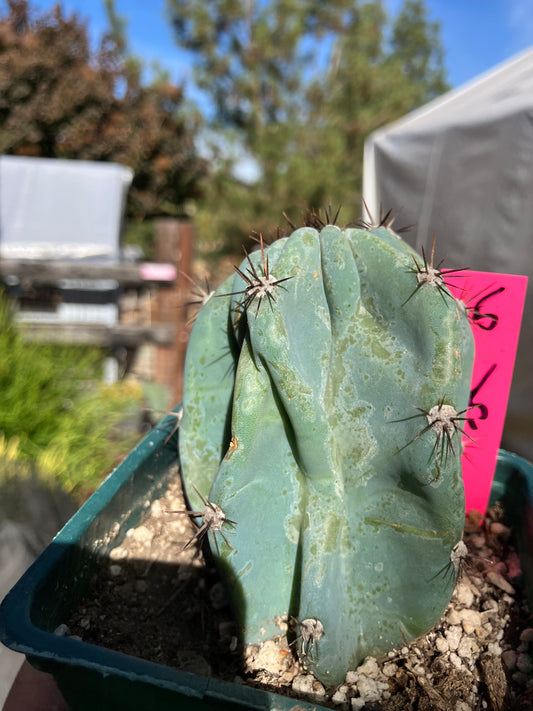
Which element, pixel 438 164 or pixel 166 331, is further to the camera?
pixel 166 331

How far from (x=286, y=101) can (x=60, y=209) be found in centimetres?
572

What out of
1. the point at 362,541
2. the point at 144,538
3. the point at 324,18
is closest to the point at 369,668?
the point at 362,541

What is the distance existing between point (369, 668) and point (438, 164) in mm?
2563

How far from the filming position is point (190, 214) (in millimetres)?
9062

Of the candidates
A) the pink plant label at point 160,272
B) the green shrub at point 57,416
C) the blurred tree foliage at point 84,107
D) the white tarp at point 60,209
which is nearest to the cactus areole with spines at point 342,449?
the green shrub at point 57,416

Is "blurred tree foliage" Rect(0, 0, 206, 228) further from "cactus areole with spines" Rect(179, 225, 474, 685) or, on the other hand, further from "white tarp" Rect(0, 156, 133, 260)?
"cactus areole with spines" Rect(179, 225, 474, 685)

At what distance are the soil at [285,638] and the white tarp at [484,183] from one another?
50.6 inches

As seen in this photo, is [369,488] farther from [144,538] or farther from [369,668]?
[144,538]

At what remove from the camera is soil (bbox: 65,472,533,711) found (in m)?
0.80

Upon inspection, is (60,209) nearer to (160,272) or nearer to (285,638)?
(160,272)

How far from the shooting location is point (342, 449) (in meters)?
0.87

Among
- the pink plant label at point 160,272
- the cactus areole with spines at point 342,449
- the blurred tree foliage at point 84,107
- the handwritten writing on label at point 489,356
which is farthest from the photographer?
the blurred tree foliage at point 84,107

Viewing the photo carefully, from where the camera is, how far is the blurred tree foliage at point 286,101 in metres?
7.34

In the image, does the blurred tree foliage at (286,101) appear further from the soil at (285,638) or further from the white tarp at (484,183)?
the soil at (285,638)
